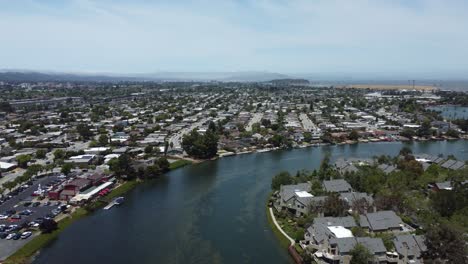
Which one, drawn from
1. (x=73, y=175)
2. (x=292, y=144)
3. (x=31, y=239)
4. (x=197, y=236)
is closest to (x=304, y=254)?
(x=197, y=236)

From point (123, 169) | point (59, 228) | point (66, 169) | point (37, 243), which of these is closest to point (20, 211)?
point (59, 228)

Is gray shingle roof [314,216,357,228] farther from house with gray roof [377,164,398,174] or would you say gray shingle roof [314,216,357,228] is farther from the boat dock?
the boat dock

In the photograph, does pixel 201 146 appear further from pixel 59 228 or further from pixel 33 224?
pixel 33 224

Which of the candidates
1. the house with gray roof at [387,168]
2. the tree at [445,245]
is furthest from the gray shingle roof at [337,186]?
the tree at [445,245]

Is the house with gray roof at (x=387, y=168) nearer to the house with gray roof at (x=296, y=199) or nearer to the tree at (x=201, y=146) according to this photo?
the house with gray roof at (x=296, y=199)

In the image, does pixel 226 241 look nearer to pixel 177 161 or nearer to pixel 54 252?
pixel 54 252
